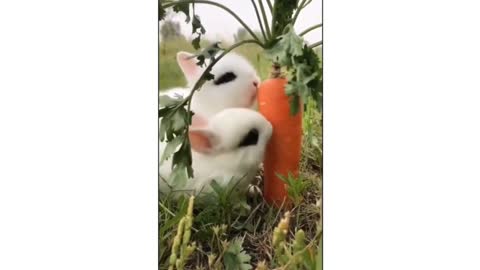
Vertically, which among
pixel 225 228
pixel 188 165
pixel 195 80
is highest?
pixel 195 80

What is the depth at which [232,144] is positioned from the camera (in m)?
1.90

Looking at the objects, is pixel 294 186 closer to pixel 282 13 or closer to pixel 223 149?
pixel 223 149

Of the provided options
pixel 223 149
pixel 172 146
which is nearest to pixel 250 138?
pixel 223 149

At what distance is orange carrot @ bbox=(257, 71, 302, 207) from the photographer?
1899 mm

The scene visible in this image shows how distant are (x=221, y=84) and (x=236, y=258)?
37 cm

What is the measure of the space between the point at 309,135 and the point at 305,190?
120mm

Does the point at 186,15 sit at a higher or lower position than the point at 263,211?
higher

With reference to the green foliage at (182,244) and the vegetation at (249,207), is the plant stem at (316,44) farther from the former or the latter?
the green foliage at (182,244)

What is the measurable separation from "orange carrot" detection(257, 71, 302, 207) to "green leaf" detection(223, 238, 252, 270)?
13 cm

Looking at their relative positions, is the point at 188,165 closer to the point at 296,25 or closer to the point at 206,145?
the point at 206,145

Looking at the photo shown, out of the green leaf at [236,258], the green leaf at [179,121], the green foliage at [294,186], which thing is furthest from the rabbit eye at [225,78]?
the green leaf at [236,258]

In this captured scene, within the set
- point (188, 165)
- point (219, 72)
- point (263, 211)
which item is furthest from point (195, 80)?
point (263, 211)

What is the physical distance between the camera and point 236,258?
1.88m

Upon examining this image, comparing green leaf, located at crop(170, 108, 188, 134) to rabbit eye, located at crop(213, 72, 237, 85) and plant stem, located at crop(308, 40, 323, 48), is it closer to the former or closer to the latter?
rabbit eye, located at crop(213, 72, 237, 85)
